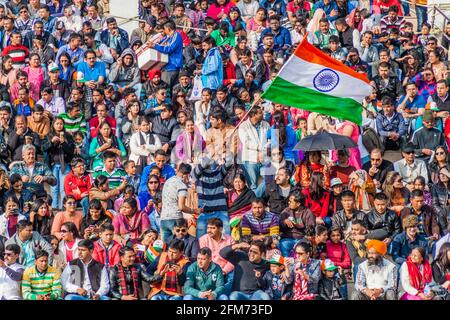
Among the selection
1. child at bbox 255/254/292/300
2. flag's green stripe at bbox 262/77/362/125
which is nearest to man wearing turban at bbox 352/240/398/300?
child at bbox 255/254/292/300

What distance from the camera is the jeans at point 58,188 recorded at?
25.8 meters

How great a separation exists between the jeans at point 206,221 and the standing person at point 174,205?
20 cm

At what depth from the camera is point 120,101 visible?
28359 millimetres

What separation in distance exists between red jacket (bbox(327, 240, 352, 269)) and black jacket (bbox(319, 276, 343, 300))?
0.64 m

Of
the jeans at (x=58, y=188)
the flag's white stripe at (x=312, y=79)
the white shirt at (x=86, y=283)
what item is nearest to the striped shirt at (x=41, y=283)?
the white shirt at (x=86, y=283)

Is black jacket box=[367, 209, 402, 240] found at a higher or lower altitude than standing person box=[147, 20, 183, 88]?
lower

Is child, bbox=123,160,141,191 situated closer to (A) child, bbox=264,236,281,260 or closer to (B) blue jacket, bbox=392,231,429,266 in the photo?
(A) child, bbox=264,236,281,260

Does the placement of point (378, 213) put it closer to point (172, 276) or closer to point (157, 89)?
point (172, 276)

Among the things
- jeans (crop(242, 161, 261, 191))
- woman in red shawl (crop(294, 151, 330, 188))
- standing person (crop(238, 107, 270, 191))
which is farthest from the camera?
standing person (crop(238, 107, 270, 191))

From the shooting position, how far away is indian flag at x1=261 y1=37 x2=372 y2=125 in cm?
2533

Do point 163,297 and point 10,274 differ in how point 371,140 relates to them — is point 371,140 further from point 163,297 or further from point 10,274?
point 10,274
